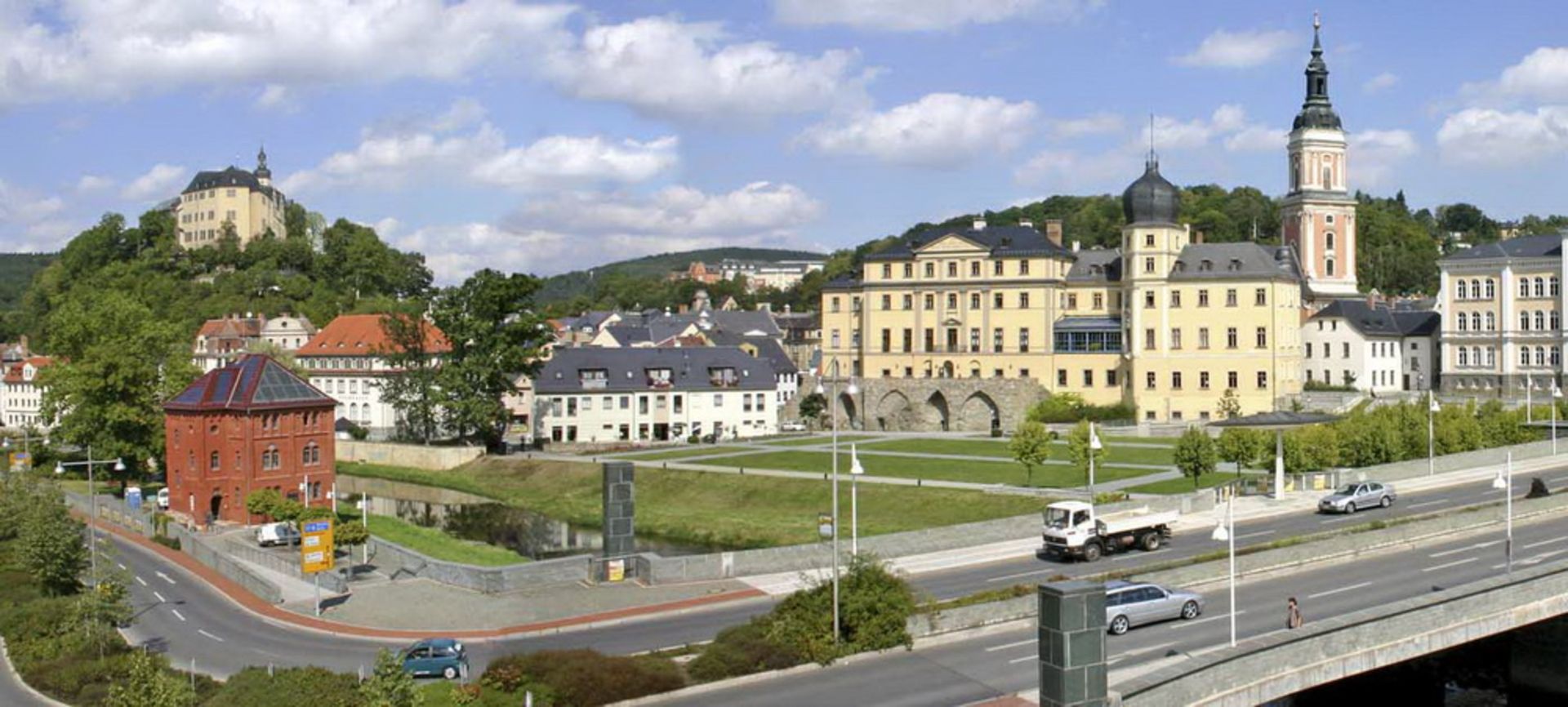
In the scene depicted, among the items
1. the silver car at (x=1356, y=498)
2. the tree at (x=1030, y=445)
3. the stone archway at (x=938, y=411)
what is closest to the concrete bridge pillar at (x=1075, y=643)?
the silver car at (x=1356, y=498)

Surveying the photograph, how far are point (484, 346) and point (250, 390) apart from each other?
1054 inches

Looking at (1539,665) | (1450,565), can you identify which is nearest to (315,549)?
(1450,565)

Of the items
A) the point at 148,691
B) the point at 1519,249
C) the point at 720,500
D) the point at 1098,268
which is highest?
the point at 1519,249

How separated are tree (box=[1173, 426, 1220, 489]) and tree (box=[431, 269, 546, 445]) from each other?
48.4 metres

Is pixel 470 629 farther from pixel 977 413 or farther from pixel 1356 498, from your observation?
pixel 977 413

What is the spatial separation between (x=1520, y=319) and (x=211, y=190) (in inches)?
6551

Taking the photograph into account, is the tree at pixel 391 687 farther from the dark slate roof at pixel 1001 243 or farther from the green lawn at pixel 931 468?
the dark slate roof at pixel 1001 243

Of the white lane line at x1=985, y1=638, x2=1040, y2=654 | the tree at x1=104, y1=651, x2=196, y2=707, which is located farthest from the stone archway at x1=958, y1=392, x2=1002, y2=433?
the tree at x1=104, y1=651, x2=196, y2=707

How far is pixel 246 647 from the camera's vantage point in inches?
1522

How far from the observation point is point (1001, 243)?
104m

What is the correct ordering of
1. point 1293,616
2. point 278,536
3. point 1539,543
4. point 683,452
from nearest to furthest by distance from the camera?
point 1293,616 → point 1539,543 → point 278,536 → point 683,452

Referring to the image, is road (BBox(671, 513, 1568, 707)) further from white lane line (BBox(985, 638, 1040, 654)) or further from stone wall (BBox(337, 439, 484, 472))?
stone wall (BBox(337, 439, 484, 472))

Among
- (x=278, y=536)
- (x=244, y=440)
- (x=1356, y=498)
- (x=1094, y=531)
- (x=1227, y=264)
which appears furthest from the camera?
(x=1227, y=264)

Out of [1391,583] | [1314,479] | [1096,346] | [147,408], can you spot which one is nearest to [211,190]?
[147,408]
